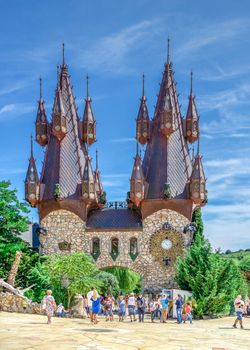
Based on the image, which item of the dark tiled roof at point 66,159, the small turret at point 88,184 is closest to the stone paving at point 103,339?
the small turret at point 88,184

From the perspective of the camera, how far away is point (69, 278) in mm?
31969

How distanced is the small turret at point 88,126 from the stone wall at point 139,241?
6567 millimetres

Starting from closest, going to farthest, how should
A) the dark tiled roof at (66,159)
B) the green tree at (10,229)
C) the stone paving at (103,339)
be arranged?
1. the stone paving at (103,339)
2. the green tree at (10,229)
3. the dark tiled roof at (66,159)

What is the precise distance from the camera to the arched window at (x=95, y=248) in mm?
40916

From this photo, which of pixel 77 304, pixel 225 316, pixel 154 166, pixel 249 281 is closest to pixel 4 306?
pixel 77 304

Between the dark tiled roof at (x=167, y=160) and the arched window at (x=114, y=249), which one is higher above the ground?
the dark tiled roof at (x=167, y=160)

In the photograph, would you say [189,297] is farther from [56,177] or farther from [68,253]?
[56,177]

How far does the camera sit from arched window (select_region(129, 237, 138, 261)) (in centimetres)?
4056

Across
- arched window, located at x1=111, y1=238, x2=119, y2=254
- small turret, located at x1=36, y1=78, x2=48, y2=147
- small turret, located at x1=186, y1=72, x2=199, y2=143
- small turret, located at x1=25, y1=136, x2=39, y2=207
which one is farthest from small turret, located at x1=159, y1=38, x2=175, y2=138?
small turret, located at x1=25, y1=136, x2=39, y2=207

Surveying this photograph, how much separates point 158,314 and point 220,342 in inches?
503

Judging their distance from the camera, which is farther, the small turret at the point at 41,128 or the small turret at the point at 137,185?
the small turret at the point at 41,128

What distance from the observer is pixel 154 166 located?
42219mm

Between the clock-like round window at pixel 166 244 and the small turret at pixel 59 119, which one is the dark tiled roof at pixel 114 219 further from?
the small turret at pixel 59 119

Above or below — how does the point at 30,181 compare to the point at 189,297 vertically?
above
